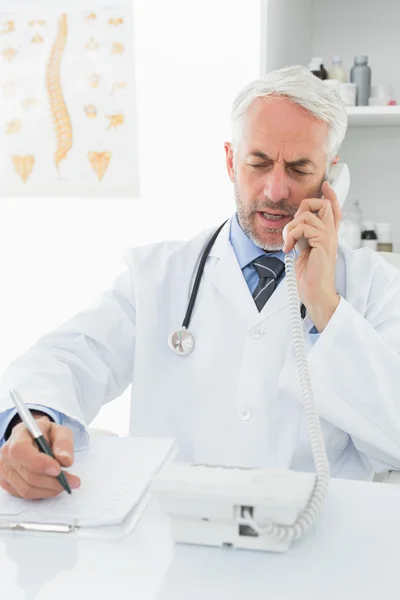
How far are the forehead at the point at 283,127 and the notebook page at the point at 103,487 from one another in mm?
735

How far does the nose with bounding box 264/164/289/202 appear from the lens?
1.50 metres

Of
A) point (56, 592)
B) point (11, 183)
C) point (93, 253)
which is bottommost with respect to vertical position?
point (93, 253)

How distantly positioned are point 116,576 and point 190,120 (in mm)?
2195

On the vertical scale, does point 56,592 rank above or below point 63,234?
above

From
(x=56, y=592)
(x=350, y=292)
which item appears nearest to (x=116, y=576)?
(x=56, y=592)

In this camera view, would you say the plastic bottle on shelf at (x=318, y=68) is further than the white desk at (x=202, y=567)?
Yes

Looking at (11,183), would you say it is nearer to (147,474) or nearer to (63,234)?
(63,234)

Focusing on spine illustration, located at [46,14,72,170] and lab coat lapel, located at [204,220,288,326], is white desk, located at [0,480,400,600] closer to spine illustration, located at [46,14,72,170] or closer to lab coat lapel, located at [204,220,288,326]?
lab coat lapel, located at [204,220,288,326]

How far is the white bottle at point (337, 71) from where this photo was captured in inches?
93.4

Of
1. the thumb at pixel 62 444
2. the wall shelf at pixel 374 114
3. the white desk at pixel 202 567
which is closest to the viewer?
the white desk at pixel 202 567

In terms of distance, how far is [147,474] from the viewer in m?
0.94

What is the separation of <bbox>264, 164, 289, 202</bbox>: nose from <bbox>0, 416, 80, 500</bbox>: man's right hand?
2.48 ft

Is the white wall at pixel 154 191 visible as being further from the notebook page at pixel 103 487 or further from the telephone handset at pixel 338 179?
the notebook page at pixel 103 487

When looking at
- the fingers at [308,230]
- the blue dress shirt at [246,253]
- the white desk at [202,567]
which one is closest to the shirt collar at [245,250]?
the blue dress shirt at [246,253]
